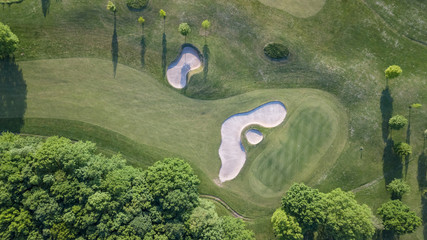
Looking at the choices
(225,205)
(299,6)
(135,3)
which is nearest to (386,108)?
(299,6)

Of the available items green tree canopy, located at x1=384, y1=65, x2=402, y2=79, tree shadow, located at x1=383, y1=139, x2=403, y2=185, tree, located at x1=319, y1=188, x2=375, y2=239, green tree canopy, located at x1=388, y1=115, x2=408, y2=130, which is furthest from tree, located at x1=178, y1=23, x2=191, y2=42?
tree shadow, located at x1=383, y1=139, x2=403, y2=185

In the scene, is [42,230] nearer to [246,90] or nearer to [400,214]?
[246,90]

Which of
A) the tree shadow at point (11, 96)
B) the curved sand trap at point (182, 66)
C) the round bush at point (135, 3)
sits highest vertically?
the round bush at point (135, 3)

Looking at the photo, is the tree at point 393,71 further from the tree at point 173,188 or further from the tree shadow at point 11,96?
the tree shadow at point 11,96

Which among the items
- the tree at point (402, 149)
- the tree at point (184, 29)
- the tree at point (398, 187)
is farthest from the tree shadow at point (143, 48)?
the tree at point (398, 187)

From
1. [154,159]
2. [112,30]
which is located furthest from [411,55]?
[112,30]

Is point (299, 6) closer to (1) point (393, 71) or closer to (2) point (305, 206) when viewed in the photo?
(1) point (393, 71)

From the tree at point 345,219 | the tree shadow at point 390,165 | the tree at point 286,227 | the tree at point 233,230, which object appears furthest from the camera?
the tree shadow at point 390,165
